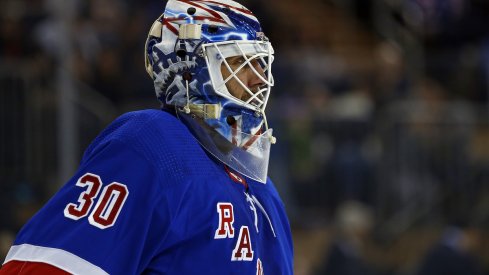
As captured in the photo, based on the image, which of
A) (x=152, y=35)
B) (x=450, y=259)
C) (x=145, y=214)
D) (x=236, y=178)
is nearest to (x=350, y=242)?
(x=450, y=259)

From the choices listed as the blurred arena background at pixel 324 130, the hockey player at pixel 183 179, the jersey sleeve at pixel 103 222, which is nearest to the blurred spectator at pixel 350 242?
the blurred arena background at pixel 324 130

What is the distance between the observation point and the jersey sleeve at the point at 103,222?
2.69 metres

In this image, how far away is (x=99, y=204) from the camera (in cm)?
A: 274

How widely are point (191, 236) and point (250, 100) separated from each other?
1.48 feet

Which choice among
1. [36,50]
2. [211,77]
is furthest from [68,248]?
[36,50]

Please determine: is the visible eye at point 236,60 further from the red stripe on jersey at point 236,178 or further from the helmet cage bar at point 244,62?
the red stripe on jersey at point 236,178

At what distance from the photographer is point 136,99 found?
9992mm

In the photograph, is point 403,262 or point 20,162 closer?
point 20,162

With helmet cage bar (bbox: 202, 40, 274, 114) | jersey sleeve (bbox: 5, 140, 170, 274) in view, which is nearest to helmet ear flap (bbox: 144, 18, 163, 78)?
helmet cage bar (bbox: 202, 40, 274, 114)

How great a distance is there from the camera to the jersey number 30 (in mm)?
2723

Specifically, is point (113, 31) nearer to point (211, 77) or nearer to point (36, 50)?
point (36, 50)

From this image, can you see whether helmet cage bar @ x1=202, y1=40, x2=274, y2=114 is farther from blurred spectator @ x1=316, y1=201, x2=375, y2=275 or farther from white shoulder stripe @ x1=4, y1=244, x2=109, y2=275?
blurred spectator @ x1=316, y1=201, x2=375, y2=275

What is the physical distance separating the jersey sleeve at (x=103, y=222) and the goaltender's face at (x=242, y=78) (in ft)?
1.22

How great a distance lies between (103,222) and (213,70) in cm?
55
